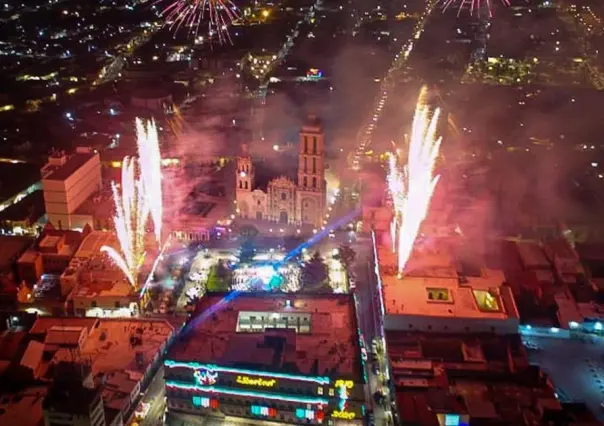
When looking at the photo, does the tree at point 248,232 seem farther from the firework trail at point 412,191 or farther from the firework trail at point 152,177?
the firework trail at point 412,191

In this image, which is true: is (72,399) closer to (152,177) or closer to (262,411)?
(262,411)

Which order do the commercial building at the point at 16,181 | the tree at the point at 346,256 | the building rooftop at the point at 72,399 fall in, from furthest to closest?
the commercial building at the point at 16,181, the tree at the point at 346,256, the building rooftop at the point at 72,399

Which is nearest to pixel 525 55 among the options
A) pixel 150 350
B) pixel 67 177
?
pixel 67 177

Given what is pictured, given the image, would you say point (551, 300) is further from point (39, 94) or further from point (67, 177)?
point (39, 94)

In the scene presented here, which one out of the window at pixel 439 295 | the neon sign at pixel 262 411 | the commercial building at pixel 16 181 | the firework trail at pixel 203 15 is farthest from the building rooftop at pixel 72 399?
the firework trail at pixel 203 15

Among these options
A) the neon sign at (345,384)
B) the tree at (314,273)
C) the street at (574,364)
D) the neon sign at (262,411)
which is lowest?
the neon sign at (262,411)

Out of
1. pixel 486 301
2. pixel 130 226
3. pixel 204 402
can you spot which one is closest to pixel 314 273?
pixel 486 301

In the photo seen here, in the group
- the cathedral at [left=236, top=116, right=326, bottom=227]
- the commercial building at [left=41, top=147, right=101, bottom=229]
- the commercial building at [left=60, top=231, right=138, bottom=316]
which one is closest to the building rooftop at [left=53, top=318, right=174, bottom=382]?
the commercial building at [left=60, top=231, right=138, bottom=316]
